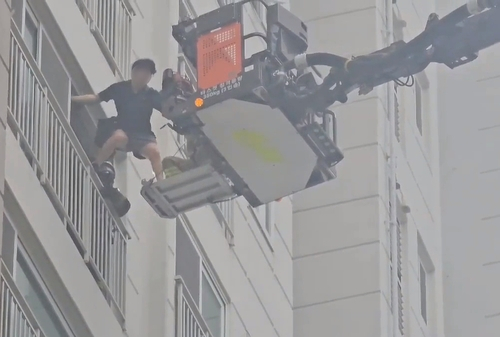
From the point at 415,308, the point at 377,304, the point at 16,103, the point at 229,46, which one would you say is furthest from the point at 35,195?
the point at 415,308

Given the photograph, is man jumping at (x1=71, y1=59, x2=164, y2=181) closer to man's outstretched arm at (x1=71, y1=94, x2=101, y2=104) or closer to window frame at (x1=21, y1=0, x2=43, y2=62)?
man's outstretched arm at (x1=71, y1=94, x2=101, y2=104)

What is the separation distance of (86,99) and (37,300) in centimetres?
251

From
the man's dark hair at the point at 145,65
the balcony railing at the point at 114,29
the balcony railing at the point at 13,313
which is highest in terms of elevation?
the balcony railing at the point at 114,29

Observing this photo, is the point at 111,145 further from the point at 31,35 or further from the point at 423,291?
the point at 423,291

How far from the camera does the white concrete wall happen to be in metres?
31.8

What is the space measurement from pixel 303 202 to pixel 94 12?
343 inches

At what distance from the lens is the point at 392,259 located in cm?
2647

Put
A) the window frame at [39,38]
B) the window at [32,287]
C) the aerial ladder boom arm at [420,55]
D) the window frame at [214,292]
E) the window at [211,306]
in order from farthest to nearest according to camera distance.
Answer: the window at [211,306] < the window frame at [214,292] < the window frame at [39,38] < the window at [32,287] < the aerial ladder boom arm at [420,55]

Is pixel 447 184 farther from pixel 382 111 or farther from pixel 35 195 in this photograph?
pixel 35 195

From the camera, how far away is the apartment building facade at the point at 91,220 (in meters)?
17.0

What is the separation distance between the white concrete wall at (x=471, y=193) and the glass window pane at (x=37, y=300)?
15.1 meters

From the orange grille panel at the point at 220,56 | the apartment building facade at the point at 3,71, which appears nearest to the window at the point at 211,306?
→ the orange grille panel at the point at 220,56

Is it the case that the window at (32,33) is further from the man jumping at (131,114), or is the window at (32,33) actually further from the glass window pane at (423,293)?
the glass window pane at (423,293)

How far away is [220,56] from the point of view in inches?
655
